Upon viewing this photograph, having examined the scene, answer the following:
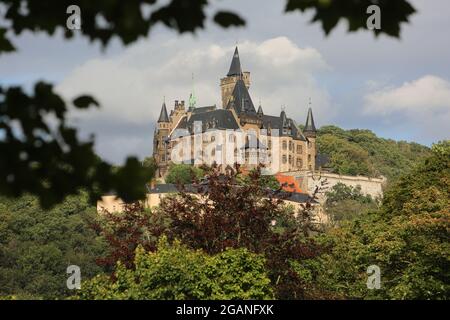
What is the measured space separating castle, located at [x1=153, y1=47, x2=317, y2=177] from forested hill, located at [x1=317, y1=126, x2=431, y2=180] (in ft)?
21.4

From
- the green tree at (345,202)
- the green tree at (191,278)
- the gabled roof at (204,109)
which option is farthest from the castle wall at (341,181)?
the green tree at (191,278)

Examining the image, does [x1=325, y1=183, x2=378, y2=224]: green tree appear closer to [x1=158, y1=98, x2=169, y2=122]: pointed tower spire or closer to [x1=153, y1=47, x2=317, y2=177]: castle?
[x1=153, y1=47, x2=317, y2=177]: castle

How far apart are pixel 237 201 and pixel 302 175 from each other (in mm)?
124611

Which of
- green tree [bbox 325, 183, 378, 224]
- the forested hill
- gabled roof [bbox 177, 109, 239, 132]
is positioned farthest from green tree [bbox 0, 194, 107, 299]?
the forested hill

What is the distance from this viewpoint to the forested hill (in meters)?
166

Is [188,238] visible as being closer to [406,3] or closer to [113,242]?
[113,242]

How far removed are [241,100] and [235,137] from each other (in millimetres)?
7037

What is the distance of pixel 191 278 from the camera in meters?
21.0

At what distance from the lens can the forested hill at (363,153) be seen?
16562cm

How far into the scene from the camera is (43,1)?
512 cm

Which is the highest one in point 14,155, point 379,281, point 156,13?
point 156,13

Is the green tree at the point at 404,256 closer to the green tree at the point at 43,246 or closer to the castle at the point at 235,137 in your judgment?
the green tree at the point at 43,246
